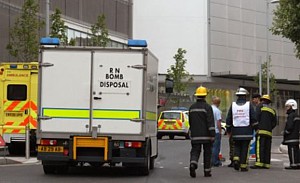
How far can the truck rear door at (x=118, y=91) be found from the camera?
12.5 meters

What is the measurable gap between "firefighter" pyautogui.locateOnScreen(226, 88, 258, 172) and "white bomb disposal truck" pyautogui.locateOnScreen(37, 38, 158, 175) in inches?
100

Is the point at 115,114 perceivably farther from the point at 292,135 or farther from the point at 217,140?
the point at 292,135

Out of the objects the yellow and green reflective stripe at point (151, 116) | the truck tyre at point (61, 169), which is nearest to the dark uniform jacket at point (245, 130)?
the yellow and green reflective stripe at point (151, 116)

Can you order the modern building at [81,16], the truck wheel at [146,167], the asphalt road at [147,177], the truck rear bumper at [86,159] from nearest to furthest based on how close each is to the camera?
the asphalt road at [147,177] < the truck rear bumper at [86,159] < the truck wheel at [146,167] < the modern building at [81,16]

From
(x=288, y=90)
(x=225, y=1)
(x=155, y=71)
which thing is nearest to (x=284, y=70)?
(x=288, y=90)

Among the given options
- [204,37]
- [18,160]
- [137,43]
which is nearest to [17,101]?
[18,160]

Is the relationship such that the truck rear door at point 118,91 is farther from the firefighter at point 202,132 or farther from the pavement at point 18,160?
the pavement at point 18,160

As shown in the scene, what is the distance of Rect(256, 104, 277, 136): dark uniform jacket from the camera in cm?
1500

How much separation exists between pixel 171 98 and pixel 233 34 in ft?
36.8

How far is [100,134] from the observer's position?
12516mm

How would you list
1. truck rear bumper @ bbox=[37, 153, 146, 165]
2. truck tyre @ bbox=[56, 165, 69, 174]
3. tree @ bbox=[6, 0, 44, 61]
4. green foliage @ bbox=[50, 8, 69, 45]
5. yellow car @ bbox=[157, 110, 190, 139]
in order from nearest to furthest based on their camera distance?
truck rear bumper @ bbox=[37, 153, 146, 165] < truck tyre @ bbox=[56, 165, 69, 174] < tree @ bbox=[6, 0, 44, 61] < yellow car @ bbox=[157, 110, 190, 139] < green foliage @ bbox=[50, 8, 69, 45]

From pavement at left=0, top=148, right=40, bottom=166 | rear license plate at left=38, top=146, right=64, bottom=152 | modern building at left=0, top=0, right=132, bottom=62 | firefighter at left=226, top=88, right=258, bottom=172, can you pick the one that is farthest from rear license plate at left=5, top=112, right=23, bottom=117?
modern building at left=0, top=0, right=132, bottom=62

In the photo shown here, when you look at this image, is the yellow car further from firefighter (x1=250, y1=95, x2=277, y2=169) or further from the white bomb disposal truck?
the white bomb disposal truck

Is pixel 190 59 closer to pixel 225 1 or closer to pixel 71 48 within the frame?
pixel 225 1
